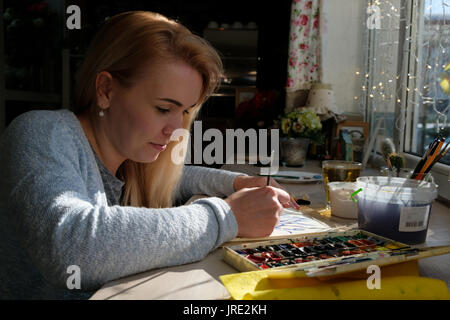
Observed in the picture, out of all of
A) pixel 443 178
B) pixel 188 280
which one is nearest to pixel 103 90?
pixel 188 280

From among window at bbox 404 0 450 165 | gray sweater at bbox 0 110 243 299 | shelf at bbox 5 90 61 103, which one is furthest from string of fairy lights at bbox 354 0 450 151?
shelf at bbox 5 90 61 103

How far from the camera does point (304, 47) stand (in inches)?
114

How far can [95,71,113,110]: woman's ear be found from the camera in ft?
3.52

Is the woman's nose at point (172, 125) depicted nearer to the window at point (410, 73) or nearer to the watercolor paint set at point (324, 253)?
the watercolor paint set at point (324, 253)

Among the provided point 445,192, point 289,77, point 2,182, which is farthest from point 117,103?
point 289,77

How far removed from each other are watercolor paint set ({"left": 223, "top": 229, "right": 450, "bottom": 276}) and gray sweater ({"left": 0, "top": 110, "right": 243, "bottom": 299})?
84mm

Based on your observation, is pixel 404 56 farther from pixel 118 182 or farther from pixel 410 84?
pixel 118 182

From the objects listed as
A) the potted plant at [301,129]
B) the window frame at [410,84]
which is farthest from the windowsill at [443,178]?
the potted plant at [301,129]

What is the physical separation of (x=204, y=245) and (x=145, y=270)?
0.38ft

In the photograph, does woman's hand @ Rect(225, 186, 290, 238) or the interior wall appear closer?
woman's hand @ Rect(225, 186, 290, 238)

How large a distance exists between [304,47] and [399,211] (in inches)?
87.4

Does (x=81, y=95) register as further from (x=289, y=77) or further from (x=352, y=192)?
(x=289, y=77)

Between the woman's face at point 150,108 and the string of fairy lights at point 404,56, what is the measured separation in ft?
3.10

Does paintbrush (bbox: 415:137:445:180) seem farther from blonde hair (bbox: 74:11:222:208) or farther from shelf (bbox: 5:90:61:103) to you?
A: shelf (bbox: 5:90:61:103)
